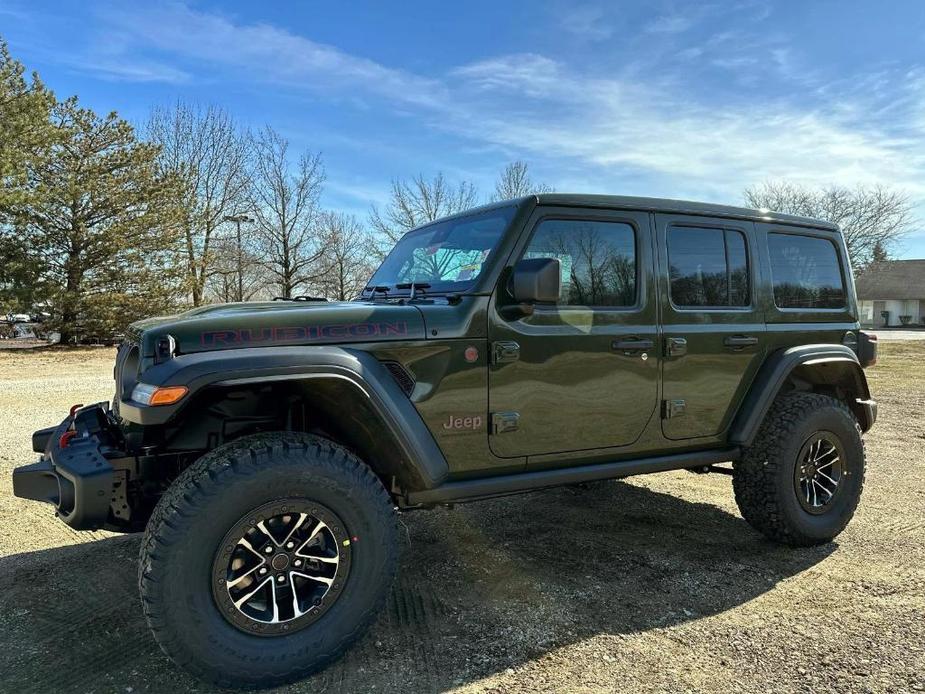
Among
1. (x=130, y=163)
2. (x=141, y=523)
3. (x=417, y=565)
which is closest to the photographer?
(x=141, y=523)

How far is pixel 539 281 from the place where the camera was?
283 cm

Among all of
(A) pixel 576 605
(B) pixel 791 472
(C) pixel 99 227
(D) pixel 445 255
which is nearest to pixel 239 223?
(C) pixel 99 227

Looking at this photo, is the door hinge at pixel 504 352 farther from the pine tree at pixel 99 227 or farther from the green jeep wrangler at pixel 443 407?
the pine tree at pixel 99 227

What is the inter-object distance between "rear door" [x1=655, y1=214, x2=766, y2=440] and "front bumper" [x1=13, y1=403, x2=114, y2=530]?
8.93ft

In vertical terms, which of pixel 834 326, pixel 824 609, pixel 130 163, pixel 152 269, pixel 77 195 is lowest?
pixel 824 609

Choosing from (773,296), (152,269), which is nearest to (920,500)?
(773,296)

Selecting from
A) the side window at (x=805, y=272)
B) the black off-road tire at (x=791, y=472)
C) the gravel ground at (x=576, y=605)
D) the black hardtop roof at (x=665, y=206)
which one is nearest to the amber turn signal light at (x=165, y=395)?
the gravel ground at (x=576, y=605)

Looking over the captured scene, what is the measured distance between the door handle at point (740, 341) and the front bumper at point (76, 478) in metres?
3.19

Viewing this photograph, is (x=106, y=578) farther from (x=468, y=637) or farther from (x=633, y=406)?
(x=633, y=406)

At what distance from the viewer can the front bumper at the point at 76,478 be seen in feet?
8.13

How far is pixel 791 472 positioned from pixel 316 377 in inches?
116

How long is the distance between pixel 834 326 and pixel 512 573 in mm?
2646

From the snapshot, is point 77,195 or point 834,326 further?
point 77,195

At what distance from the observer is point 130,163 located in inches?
776
